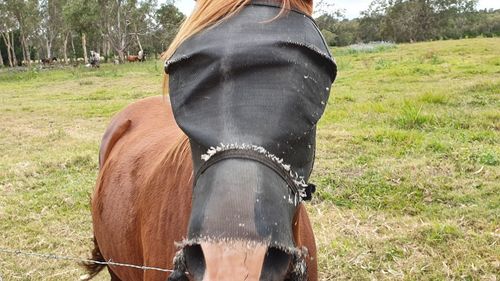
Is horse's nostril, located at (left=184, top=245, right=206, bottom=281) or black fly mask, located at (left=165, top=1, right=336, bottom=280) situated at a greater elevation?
black fly mask, located at (left=165, top=1, right=336, bottom=280)

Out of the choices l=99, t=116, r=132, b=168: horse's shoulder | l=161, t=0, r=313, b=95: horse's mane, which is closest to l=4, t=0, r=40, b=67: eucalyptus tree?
l=99, t=116, r=132, b=168: horse's shoulder

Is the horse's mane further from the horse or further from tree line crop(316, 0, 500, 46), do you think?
tree line crop(316, 0, 500, 46)

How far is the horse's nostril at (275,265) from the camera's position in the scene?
113 cm

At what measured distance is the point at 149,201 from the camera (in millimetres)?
2223

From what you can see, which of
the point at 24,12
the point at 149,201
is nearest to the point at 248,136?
the point at 149,201

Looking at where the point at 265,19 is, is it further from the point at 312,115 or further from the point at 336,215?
the point at 336,215

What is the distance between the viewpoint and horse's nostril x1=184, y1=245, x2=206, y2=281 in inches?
44.5

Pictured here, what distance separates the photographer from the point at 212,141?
123 centimetres

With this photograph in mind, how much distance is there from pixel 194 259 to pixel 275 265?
0.61ft

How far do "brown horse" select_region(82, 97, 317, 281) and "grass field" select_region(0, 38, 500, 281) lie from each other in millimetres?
1440

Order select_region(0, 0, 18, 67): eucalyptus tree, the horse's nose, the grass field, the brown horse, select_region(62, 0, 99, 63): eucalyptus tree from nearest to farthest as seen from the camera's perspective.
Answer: the horse's nose
the brown horse
the grass field
select_region(62, 0, 99, 63): eucalyptus tree
select_region(0, 0, 18, 67): eucalyptus tree

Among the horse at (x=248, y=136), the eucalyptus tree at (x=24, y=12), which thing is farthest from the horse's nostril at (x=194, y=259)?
the eucalyptus tree at (x=24, y=12)

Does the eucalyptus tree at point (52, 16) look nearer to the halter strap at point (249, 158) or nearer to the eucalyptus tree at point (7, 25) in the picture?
the eucalyptus tree at point (7, 25)

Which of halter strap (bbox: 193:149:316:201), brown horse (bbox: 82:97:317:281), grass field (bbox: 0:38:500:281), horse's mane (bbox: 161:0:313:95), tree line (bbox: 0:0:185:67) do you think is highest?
tree line (bbox: 0:0:185:67)
